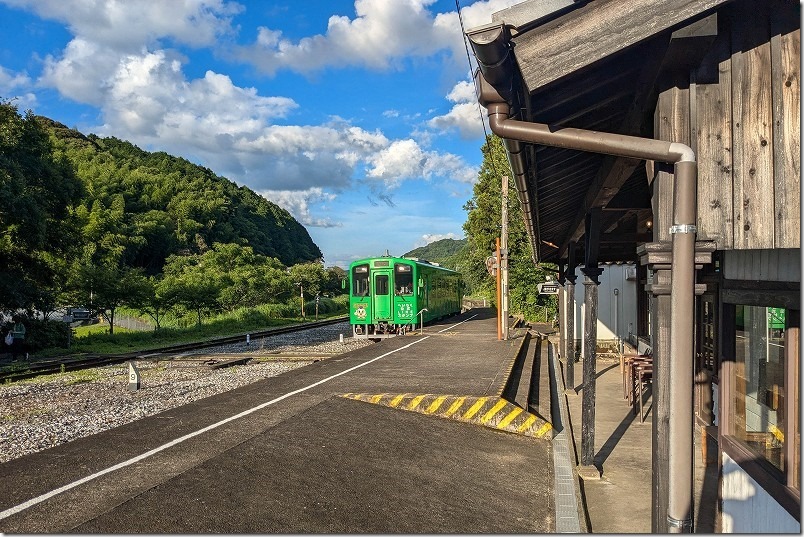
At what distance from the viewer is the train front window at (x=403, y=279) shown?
21.2m

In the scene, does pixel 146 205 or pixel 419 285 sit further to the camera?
pixel 146 205

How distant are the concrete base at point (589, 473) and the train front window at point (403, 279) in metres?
14.9

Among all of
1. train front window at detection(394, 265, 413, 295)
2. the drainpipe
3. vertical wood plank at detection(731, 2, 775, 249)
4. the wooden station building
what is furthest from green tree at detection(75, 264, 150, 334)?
vertical wood plank at detection(731, 2, 775, 249)

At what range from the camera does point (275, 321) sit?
33.2m

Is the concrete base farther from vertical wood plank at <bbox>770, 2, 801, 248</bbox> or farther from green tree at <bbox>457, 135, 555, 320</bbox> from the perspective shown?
green tree at <bbox>457, 135, 555, 320</bbox>

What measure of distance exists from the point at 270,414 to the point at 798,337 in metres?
6.09

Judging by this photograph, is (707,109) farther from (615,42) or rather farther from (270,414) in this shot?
(270,414)

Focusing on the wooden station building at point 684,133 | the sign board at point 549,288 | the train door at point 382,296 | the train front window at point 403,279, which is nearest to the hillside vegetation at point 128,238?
the train door at point 382,296

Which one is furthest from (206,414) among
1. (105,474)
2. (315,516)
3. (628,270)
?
(628,270)

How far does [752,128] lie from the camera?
285 cm

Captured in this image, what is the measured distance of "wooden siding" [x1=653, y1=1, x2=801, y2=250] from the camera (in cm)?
278

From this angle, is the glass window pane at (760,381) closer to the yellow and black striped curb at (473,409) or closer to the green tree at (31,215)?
the yellow and black striped curb at (473,409)

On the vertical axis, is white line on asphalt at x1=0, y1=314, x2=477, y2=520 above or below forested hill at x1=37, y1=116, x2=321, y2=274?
below

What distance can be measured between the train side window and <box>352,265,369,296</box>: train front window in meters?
0.35
